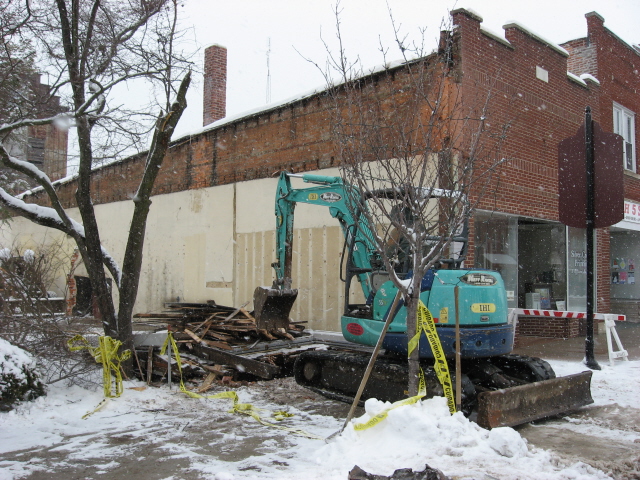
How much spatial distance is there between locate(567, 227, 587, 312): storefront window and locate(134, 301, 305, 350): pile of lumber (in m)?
7.04

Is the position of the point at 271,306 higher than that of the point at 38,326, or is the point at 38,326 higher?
the point at 271,306

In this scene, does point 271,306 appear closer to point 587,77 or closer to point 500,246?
point 500,246

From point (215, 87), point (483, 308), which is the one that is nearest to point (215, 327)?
point (483, 308)

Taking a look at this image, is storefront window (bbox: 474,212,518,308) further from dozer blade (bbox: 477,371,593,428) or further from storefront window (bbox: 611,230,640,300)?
storefront window (bbox: 611,230,640,300)

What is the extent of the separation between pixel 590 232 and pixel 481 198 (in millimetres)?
1939

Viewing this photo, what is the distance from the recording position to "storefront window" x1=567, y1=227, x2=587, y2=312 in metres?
14.0

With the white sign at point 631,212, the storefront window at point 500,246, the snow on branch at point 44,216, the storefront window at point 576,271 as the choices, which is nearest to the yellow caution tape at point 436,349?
the snow on branch at point 44,216

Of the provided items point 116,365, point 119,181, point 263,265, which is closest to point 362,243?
point 116,365

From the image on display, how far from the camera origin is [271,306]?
335 inches

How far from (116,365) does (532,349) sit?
8.28 meters


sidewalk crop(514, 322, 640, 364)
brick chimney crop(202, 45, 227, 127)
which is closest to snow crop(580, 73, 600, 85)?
sidewalk crop(514, 322, 640, 364)

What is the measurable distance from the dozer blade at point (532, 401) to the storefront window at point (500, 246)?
456 cm

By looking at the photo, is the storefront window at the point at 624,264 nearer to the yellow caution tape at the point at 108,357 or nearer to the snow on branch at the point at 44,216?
the snow on branch at the point at 44,216

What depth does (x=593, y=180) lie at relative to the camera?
32.8 feet
